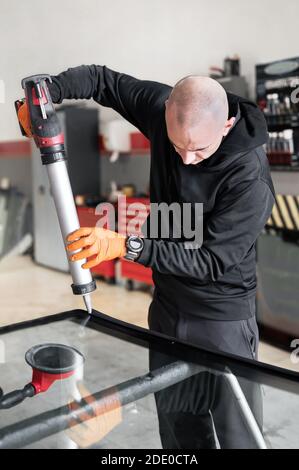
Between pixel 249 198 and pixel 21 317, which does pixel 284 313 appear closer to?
pixel 21 317

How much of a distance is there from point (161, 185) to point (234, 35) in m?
2.98

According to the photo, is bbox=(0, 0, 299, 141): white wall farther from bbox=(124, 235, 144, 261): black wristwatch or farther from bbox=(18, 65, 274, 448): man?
bbox=(124, 235, 144, 261): black wristwatch

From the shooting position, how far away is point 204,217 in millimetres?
1675

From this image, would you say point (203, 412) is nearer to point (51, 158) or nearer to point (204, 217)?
point (204, 217)

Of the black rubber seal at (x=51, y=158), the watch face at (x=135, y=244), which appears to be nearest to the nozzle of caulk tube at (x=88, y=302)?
the watch face at (x=135, y=244)

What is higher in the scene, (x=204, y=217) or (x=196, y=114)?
(x=196, y=114)

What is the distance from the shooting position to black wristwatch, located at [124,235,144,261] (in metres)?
1.49

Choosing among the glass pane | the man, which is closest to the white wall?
the man

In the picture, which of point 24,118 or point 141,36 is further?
point 141,36

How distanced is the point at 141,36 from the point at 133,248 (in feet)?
13.8

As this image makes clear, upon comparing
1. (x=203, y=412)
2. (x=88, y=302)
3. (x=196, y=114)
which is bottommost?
(x=203, y=412)

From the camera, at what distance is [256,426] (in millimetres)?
1174

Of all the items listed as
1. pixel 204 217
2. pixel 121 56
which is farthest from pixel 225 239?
pixel 121 56

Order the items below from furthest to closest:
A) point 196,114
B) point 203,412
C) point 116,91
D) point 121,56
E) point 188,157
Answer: point 121,56
point 116,91
point 188,157
point 196,114
point 203,412
